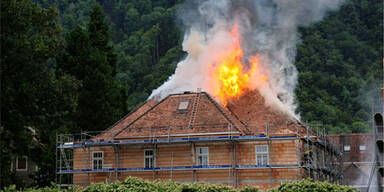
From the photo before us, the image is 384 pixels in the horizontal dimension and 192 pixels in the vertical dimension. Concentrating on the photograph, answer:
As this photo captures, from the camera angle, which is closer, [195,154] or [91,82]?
[195,154]

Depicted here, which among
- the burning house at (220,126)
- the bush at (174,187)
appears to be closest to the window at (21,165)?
the burning house at (220,126)

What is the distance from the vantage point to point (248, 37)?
192 ft

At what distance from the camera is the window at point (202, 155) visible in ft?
158

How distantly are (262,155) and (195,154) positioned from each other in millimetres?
5306

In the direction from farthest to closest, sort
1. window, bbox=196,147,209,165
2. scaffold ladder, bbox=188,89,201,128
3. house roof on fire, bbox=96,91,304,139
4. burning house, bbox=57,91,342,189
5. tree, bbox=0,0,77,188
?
tree, bbox=0,0,77,188 < scaffold ladder, bbox=188,89,201,128 < house roof on fire, bbox=96,91,304,139 < window, bbox=196,147,209,165 < burning house, bbox=57,91,342,189

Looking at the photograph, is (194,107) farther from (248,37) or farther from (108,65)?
(108,65)

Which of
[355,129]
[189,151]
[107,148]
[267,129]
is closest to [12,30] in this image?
[107,148]

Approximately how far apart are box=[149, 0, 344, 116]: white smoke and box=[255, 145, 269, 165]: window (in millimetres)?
7813

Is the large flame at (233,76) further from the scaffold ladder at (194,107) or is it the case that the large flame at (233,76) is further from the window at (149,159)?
the window at (149,159)

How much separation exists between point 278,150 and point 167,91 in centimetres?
1366

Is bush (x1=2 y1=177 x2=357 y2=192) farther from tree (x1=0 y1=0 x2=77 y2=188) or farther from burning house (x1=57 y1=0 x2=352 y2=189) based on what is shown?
tree (x1=0 y1=0 x2=77 y2=188)

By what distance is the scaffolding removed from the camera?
46312 mm

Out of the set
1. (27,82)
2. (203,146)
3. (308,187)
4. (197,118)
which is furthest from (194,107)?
(308,187)

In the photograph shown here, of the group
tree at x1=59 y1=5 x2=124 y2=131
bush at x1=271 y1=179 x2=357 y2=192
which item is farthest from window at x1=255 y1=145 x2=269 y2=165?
tree at x1=59 y1=5 x2=124 y2=131
